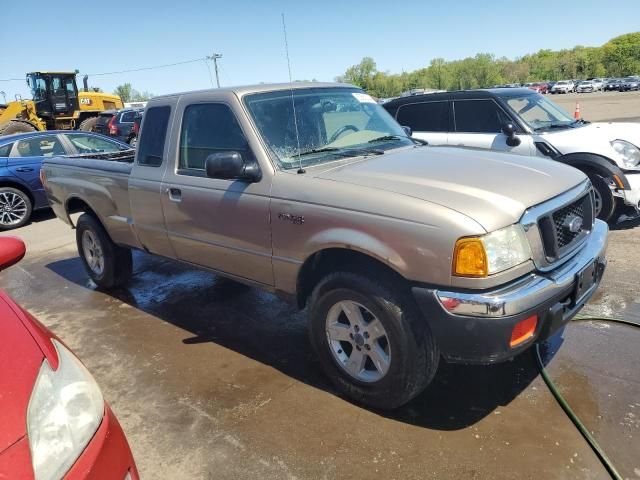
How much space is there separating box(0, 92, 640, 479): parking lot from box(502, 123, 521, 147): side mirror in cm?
219

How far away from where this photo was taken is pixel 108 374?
3.71m

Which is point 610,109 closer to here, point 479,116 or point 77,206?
point 479,116

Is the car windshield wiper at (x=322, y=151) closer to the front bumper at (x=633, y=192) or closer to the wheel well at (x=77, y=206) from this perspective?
the wheel well at (x=77, y=206)

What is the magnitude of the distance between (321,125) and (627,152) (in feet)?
13.9

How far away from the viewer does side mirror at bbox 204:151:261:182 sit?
3188 millimetres

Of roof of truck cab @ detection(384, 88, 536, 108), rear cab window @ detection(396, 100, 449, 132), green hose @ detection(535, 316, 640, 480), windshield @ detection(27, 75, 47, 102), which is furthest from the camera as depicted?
windshield @ detection(27, 75, 47, 102)

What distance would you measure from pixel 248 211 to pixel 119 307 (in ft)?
7.83

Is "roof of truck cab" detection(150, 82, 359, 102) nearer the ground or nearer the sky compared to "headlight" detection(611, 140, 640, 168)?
nearer the sky

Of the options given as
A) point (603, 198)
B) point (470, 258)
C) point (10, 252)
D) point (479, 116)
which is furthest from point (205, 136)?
point (603, 198)

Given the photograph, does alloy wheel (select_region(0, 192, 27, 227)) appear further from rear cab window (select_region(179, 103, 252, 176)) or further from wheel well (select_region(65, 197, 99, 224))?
rear cab window (select_region(179, 103, 252, 176))

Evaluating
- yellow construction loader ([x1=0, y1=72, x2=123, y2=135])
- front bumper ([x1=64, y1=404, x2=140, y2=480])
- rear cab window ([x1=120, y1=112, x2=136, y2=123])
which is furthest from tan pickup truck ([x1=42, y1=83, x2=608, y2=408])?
yellow construction loader ([x1=0, y1=72, x2=123, y2=135])

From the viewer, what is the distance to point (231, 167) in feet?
10.5

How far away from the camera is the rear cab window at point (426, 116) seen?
7215mm

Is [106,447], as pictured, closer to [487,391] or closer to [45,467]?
[45,467]
